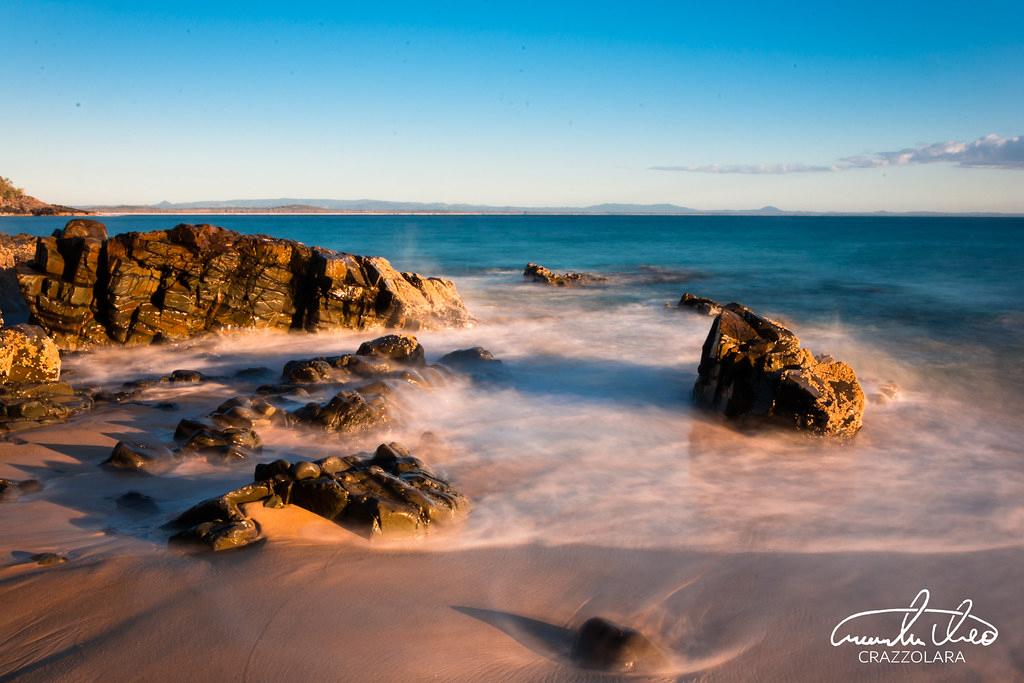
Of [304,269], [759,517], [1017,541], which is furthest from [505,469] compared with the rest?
[304,269]

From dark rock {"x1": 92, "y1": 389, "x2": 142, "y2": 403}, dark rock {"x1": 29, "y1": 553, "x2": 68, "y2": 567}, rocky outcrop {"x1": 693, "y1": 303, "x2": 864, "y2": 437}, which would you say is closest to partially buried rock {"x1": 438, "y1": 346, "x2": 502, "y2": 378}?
rocky outcrop {"x1": 693, "y1": 303, "x2": 864, "y2": 437}

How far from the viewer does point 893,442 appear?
8.94 metres

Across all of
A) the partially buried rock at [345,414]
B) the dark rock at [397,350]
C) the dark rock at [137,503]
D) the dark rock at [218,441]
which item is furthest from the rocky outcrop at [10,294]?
the dark rock at [137,503]

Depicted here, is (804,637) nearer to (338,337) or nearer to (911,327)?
(338,337)

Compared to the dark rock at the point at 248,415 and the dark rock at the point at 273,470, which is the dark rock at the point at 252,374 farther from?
the dark rock at the point at 273,470

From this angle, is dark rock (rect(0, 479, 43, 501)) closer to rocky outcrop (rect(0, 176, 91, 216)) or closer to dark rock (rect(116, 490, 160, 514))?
dark rock (rect(116, 490, 160, 514))

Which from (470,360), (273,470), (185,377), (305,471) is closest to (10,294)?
(185,377)

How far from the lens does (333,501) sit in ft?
18.9

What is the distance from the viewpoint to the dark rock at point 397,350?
1180 centimetres

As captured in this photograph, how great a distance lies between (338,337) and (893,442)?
35.5 feet

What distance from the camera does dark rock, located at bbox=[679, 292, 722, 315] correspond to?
2009 centimetres

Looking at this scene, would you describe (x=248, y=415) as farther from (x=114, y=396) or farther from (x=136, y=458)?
(x=114, y=396)

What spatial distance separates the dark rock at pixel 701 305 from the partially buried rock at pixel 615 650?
644 inches

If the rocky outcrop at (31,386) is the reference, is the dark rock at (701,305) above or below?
above
